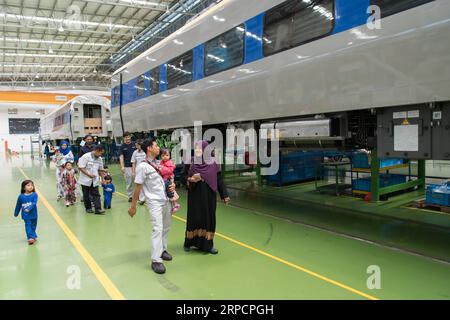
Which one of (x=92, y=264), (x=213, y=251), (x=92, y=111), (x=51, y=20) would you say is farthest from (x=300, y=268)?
(x=51, y=20)

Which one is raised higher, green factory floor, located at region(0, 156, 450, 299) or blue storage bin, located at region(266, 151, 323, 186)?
blue storage bin, located at region(266, 151, 323, 186)

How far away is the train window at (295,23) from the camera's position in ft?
13.2

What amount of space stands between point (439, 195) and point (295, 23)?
4094 mm

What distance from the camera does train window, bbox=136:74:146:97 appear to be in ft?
29.4

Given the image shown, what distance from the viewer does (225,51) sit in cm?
571

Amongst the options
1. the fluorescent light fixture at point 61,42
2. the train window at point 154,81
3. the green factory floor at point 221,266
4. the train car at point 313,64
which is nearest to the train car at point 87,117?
the fluorescent light fixture at point 61,42

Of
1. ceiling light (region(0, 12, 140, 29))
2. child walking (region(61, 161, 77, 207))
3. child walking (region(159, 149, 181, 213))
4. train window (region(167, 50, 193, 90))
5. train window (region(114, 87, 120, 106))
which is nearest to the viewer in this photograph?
child walking (region(159, 149, 181, 213))

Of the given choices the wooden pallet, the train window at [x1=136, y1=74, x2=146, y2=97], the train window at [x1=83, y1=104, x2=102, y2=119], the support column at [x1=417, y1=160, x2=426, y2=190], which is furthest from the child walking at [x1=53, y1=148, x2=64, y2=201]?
the train window at [x1=83, y1=104, x2=102, y2=119]

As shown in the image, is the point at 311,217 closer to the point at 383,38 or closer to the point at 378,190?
the point at 378,190

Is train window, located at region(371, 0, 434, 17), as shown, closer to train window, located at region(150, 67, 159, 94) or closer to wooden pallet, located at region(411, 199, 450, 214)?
wooden pallet, located at region(411, 199, 450, 214)

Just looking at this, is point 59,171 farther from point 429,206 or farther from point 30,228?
point 429,206

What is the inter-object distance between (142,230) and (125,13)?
45.5 feet

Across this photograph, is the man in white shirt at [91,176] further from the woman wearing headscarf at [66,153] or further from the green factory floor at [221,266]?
the woman wearing headscarf at [66,153]

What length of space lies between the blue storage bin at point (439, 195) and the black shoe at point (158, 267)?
16.7 ft
